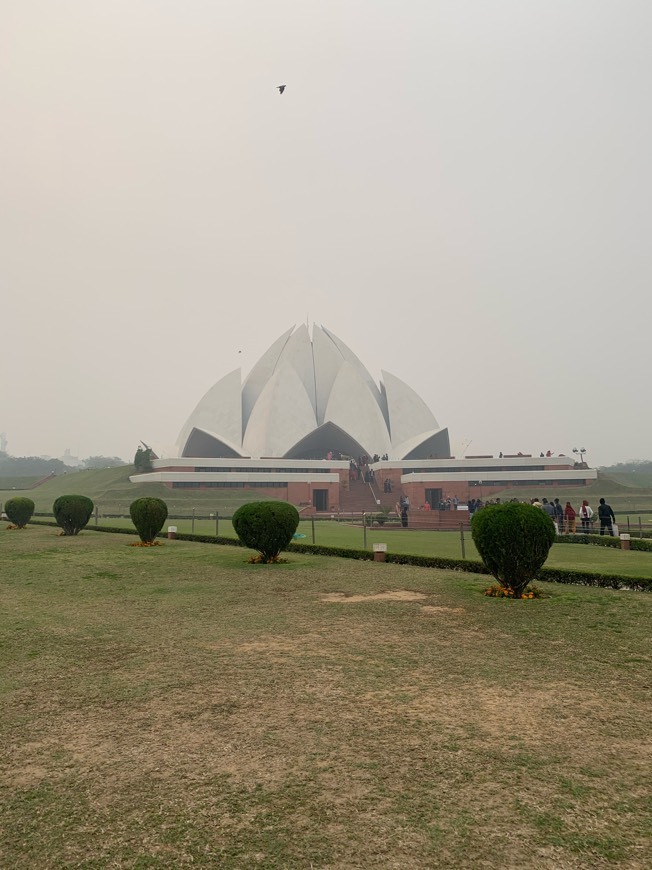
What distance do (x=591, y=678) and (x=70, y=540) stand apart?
13.9 metres

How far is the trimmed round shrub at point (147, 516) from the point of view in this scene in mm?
14414

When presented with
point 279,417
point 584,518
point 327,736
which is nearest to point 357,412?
point 279,417

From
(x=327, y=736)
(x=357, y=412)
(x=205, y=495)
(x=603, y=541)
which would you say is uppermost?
(x=357, y=412)

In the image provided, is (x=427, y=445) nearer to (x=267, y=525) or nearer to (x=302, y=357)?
(x=302, y=357)

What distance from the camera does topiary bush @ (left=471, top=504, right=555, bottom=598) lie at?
762cm

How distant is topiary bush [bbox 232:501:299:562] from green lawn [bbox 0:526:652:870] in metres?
3.96

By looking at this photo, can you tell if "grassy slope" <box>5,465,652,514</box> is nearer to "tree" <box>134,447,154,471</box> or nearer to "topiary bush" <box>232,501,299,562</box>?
"tree" <box>134,447,154,471</box>

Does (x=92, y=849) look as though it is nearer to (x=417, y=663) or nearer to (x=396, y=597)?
(x=417, y=663)

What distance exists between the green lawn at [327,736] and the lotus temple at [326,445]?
27864 mm

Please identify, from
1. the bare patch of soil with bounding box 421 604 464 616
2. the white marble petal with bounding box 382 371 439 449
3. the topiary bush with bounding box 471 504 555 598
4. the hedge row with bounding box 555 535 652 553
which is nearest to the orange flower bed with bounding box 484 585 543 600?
the topiary bush with bounding box 471 504 555 598

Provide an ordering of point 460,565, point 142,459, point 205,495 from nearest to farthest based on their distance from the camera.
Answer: point 460,565 → point 205,495 → point 142,459

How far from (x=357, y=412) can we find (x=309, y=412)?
420 cm

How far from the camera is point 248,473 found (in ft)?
124

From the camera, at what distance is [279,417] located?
49281mm
